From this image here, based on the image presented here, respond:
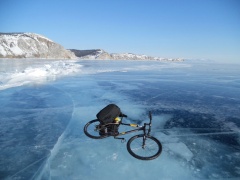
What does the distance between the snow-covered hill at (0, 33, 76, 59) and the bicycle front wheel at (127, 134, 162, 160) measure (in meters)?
102

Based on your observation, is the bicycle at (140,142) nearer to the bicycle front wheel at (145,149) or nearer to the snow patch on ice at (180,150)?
the bicycle front wheel at (145,149)

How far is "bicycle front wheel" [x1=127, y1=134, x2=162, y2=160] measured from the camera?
17.7 ft

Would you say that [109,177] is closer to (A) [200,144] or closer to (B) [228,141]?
(A) [200,144]

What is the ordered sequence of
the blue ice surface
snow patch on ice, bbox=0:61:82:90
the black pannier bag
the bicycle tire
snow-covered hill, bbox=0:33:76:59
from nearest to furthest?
the blue ice surface
the black pannier bag
the bicycle tire
snow patch on ice, bbox=0:61:82:90
snow-covered hill, bbox=0:33:76:59

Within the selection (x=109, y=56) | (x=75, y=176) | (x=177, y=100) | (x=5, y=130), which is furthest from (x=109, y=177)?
(x=109, y=56)

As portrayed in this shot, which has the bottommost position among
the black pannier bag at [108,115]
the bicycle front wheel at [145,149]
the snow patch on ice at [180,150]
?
the snow patch on ice at [180,150]

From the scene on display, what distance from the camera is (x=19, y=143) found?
6.17 metres

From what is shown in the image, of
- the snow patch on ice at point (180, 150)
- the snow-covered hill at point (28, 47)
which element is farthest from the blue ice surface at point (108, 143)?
the snow-covered hill at point (28, 47)

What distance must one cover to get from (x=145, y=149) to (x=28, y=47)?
12276 centimetres

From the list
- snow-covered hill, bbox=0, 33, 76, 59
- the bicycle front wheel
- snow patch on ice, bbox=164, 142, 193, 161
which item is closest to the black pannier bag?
the bicycle front wheel

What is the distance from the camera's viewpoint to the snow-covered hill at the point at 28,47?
97.4 meters

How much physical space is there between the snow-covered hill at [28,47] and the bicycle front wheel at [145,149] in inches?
3998

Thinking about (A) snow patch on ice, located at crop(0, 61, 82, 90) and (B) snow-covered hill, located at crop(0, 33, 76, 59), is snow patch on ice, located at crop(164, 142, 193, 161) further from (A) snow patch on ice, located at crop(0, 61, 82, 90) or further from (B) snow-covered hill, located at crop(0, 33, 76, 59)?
(B) snow-covered hill, located at crop(0, 33, 76, 59)

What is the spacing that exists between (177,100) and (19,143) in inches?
385
